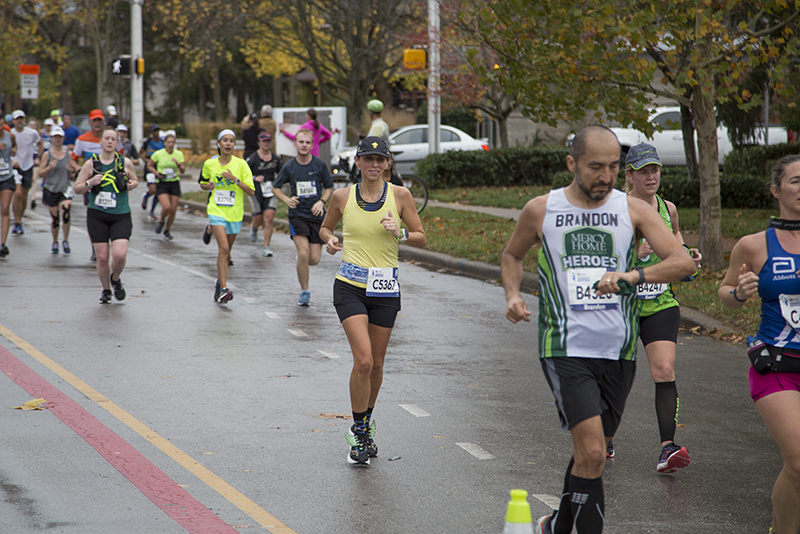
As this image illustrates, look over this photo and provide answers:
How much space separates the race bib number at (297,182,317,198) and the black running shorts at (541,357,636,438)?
7567 mm

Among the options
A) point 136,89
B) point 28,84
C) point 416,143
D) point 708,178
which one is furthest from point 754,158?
point 28,84

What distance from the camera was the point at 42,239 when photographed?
16672mm

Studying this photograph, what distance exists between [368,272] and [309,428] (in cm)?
116

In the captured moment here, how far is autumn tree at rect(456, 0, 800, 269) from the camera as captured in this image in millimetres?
11180

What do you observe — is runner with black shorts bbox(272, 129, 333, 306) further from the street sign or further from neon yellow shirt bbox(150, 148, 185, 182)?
the street sign

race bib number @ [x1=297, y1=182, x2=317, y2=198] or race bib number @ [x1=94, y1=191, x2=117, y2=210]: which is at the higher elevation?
race bib number @ [x1=297, y1=182, x2=317, y2=198]

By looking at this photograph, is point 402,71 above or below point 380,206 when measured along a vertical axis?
above

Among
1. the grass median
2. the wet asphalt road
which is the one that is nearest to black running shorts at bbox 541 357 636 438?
the wet asphalt road

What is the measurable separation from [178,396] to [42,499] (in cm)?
220

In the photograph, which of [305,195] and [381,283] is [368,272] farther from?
[305,195]

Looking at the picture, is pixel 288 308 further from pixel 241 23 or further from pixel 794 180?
pixel 241 23

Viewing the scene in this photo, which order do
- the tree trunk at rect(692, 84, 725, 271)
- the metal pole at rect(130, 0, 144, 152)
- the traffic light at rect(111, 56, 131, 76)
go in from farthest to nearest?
Answer: the metal pole at rect(130, 0, 144, 152), the traffic light at rect(111, 56, 131, 76), the tree trunk at rect(692, 84, 725, 271)

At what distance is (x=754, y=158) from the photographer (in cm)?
2272

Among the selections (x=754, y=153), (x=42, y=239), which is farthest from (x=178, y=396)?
(x=754, y=153)
